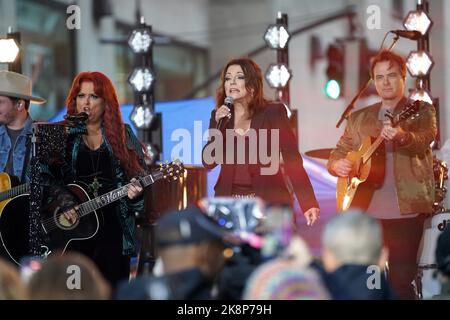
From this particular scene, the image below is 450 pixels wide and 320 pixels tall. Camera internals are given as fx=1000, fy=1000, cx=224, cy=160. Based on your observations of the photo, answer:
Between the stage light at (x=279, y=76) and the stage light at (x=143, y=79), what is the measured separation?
891 millimetres

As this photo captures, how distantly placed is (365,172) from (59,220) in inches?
70.3

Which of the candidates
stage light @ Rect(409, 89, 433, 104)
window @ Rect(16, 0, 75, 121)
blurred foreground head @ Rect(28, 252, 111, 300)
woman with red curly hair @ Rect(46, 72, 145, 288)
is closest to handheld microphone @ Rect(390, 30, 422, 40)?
stage light @ Rect(409, 89, 433, 104)

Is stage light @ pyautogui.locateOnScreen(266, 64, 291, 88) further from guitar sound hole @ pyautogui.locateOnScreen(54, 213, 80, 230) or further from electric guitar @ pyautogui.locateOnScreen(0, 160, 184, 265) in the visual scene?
guitar sound hole @ pyautogui.locateOnScreen(54, 213, 80, 230)

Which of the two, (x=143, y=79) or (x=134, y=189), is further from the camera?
(x=143, y=79)

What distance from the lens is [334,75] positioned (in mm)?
7879

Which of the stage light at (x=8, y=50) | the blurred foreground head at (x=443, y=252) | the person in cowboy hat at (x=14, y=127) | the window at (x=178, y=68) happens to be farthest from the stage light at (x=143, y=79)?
the window at (x=178, y=68)

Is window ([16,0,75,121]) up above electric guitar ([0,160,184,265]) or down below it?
above

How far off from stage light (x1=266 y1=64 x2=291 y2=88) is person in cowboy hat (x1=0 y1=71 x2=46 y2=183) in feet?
5.41

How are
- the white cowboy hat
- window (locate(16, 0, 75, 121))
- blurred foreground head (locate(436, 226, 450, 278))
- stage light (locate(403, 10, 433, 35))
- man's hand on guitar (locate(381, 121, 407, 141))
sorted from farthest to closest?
window (locate(16, 0, 75, 121)) < stage light (locate(403, 10, 433, 35)) < the white cowboy hat < man's hand on guitar (locate(381, 121, 407, 141)) < blurred foreground head (locate(436, 226, 450, 278))

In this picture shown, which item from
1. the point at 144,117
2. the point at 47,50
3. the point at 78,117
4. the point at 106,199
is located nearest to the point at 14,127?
the point at 78,117

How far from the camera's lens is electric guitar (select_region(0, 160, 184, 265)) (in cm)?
572

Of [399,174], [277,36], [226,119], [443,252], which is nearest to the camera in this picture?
[443,252]

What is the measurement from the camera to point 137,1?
13.3 metres

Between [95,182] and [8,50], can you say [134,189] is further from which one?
[8,50]
